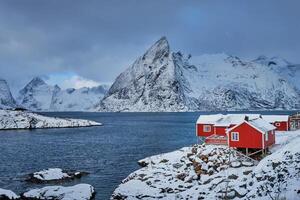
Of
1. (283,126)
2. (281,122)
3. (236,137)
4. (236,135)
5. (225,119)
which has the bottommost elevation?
(236,137)

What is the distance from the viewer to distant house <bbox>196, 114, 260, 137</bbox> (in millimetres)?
66550

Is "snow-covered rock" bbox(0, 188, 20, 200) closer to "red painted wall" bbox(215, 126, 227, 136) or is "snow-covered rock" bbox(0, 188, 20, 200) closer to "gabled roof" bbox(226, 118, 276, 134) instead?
"gabled roof" bbox(226, 118, 276, 134)

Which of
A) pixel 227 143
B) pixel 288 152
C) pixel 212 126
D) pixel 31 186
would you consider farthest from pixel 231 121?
pixel 31 186

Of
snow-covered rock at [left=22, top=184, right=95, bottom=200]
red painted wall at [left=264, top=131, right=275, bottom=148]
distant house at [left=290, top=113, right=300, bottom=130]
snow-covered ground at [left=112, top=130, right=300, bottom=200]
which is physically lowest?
snow-covered rock at [left=22, top=184, right=95, bottom=200]

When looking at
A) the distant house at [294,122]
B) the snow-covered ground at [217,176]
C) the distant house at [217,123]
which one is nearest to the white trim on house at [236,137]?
the snow-covered ground at [217,176]

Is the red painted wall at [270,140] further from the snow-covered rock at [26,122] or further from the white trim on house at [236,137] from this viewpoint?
the snow-covered rock at [26,122]

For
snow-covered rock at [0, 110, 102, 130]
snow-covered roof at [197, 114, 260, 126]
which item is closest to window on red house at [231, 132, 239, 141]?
snow-covered roof at [197, 114, 260, 126]

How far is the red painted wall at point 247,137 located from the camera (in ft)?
168

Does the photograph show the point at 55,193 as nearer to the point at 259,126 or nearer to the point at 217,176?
the point at 217,176

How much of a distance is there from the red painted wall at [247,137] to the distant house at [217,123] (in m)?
12.0

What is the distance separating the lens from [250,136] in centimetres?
5203

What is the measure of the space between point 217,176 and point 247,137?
10694 millimetres

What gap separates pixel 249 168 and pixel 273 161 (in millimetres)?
6511

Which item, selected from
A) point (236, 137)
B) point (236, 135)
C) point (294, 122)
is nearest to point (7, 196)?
Result: point (236, 137)
